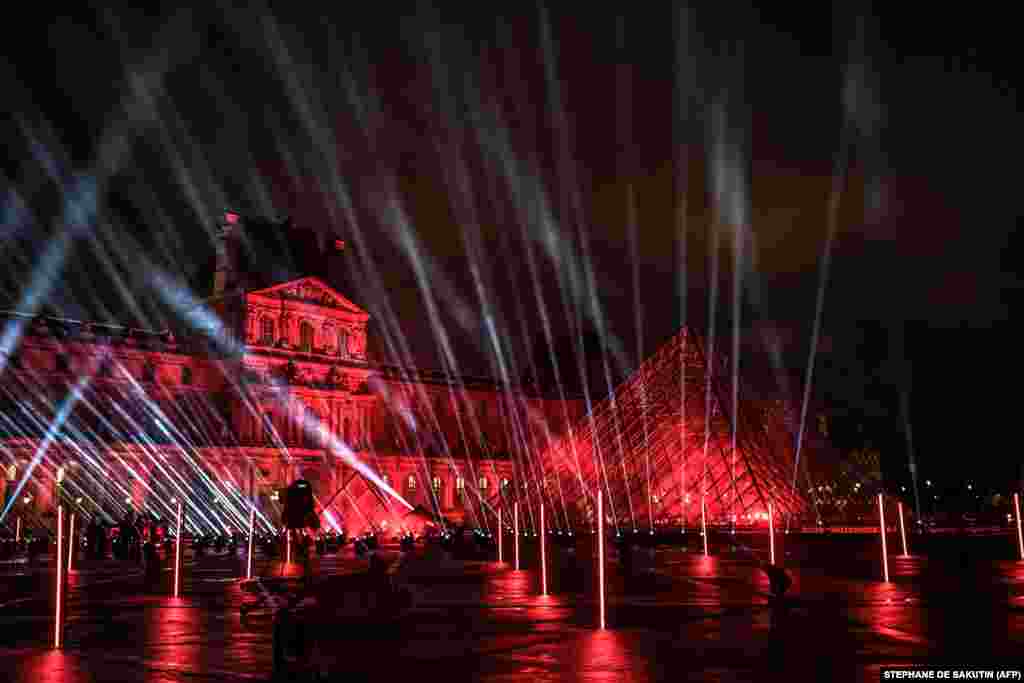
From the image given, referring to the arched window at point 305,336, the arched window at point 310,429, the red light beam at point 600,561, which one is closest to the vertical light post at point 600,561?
the red light beam at point 600,561

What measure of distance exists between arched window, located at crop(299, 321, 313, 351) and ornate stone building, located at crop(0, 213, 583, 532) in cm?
9

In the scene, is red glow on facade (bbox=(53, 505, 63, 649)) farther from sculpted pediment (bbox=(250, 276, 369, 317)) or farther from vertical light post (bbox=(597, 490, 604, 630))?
sculpted pediment (bbox=(250, 276, 369, 317))

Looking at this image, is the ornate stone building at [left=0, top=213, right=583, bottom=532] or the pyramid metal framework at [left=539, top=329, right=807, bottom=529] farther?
the ornate stone building at [left=0, top=213, right=583, bottom=532]

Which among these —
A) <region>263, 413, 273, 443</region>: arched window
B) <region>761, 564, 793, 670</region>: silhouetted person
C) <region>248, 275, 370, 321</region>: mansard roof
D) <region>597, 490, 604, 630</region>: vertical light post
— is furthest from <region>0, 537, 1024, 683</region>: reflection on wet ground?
<region>248, 275, 370, 321</region>: mansard roof

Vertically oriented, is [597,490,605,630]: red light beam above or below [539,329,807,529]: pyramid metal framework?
below

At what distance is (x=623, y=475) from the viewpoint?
4722 centimetres

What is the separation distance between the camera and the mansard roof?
277 ft

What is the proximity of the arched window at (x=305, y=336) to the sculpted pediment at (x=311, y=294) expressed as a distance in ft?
6.14

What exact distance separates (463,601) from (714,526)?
88.9 feet

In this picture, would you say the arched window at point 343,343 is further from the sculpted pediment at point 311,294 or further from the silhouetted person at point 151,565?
the silhouetted person at point 151,565

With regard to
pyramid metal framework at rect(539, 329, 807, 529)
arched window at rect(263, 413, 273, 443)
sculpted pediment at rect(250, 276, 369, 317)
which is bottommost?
pyramid metal framework at rect(539, 329, 807, 529)

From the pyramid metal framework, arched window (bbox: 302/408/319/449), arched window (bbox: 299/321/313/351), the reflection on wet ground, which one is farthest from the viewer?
arched window (bbox: 299/321/313/351)

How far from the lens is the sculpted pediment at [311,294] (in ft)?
278

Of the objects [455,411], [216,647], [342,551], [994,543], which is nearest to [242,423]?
[455,411]
